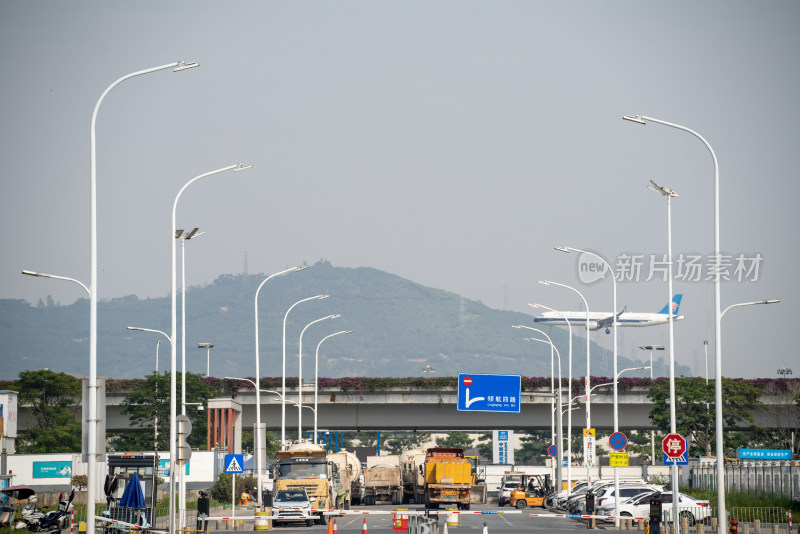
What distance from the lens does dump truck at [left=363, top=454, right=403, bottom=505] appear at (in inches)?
2549

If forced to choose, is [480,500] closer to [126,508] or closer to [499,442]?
[126,508]

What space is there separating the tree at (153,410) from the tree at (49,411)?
14.6 feet

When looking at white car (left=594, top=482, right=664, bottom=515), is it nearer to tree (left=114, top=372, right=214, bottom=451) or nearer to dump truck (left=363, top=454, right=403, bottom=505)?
dump truck (left=363, top=454, right=403, bottom=505)

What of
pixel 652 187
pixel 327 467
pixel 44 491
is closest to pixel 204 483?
pixel 44 491

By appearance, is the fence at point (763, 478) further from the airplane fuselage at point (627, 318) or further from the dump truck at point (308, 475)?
the airplane fuselage at point (627, 318)

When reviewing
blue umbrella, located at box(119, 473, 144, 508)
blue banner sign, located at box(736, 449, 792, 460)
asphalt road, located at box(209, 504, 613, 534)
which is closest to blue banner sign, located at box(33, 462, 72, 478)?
asphalt road, located at box(209, 504, 613, 534)

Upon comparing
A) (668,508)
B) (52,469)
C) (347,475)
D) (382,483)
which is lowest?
(382,483)

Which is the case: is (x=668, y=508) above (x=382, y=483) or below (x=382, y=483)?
above

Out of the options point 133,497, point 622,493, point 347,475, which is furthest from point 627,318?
point 133,497

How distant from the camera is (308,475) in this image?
4431 cm

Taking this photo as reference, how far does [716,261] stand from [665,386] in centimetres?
5364

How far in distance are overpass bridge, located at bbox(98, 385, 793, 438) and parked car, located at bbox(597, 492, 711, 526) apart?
41.3m

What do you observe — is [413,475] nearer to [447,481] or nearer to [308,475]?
[447,481]

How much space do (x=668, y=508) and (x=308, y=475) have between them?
14143 mm
